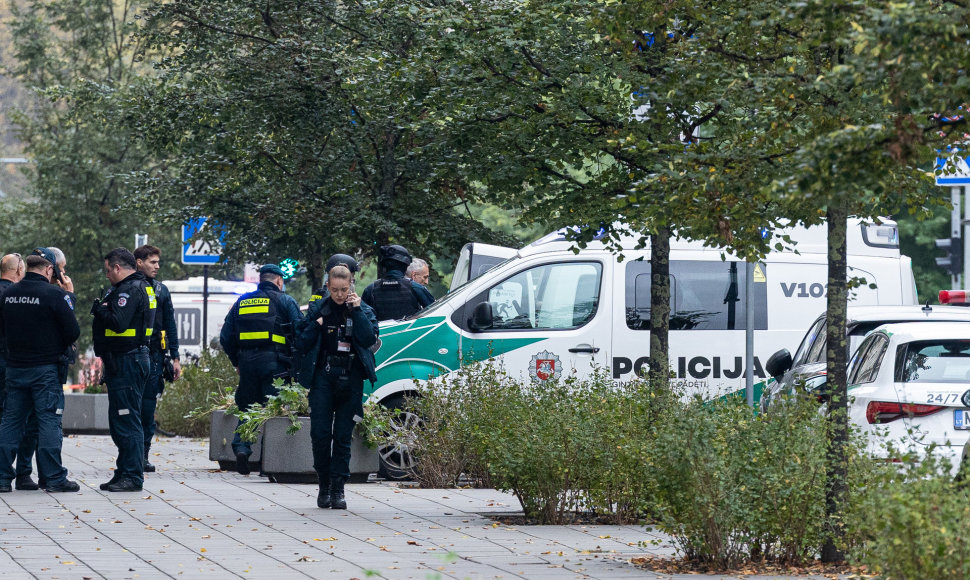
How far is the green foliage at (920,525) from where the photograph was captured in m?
5.49

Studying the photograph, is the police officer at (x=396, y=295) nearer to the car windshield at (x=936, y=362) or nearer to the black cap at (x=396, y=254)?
the black cap at (x=396, y=254)

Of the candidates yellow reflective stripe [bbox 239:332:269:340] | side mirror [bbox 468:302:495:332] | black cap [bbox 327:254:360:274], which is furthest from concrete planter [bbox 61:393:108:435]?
black cap [bbox 327:254:360:274]

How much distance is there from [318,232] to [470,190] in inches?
72.8

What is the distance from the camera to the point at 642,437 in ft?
28.7

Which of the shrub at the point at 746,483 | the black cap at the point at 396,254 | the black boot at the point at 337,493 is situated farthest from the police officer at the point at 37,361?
the shrub at the point at 746,483

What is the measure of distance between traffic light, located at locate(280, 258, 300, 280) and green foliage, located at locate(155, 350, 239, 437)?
1476 millimetres

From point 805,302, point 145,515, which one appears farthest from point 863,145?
point 805,302

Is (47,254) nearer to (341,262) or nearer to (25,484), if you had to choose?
(25,484)

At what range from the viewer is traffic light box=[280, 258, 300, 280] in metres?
18.7

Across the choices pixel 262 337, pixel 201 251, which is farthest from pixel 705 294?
pixel 201 251

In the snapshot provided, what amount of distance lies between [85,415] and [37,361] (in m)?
8.91

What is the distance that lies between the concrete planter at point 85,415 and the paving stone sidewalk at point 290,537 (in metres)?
8.14

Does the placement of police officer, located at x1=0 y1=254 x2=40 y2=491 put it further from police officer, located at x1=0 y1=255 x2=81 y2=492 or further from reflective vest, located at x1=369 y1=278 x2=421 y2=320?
reflective vest, located at x1=369 y1=278 x2=421 y2=320

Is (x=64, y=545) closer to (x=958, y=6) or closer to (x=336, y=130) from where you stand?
(x=958, y=6)
